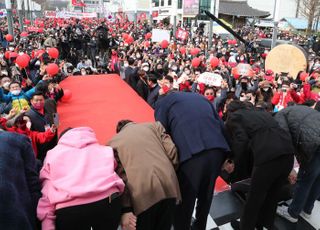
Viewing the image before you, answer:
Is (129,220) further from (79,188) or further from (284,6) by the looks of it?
(284,6)

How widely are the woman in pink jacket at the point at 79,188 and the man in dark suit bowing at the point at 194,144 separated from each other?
62 cm

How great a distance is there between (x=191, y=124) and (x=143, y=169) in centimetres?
55

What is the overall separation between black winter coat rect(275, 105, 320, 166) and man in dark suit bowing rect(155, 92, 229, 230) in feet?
2.18

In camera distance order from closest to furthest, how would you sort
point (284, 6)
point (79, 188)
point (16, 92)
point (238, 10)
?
point (79, 188), point (16, 92), point (238, 10), point (284, 6)

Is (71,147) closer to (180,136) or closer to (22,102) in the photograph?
(180,136)

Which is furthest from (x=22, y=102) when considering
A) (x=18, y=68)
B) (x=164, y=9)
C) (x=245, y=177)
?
(x=164, y=9)

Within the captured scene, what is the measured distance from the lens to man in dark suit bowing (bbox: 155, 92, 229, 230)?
209 cm

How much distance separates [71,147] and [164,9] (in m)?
→ 34.8

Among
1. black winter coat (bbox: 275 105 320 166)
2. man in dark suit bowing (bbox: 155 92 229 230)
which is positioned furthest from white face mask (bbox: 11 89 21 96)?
black winter coat (bbox: 275 105 320 166)

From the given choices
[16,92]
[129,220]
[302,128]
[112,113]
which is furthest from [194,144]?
[16,92]

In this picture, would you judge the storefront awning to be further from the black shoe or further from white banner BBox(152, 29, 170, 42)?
the black shoe

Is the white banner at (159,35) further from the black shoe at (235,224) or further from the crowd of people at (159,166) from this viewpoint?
the black shoe at (235,224)

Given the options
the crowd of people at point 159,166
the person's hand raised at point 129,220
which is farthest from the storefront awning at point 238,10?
the person's hand raised at point 129,220

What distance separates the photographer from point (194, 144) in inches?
81.6
